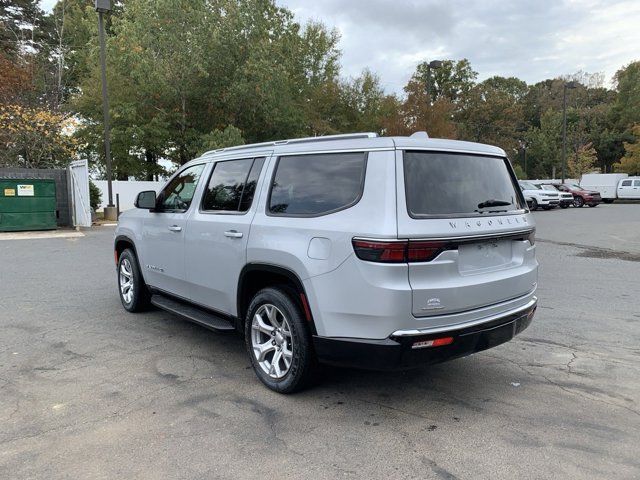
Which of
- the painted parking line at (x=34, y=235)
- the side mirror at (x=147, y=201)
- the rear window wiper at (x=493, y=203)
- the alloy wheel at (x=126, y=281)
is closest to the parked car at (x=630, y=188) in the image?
the painted parking line at (x=34, y=235)

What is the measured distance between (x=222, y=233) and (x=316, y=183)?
42.1 inches

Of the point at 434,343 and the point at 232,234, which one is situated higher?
the point at 232,234

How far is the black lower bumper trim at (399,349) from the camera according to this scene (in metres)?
3.15

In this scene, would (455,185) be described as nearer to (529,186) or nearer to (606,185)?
(529,186)

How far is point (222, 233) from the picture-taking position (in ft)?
14.1

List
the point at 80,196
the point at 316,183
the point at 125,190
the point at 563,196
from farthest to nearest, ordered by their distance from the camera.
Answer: the point at 563,196 → the point at 125,190 → the point at 80,196 → the point at 316,183

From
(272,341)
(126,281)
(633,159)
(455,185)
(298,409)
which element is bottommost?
(298,409)

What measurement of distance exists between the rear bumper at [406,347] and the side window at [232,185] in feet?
4.75

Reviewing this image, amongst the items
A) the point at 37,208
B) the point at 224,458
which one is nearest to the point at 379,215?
the point at 224,458

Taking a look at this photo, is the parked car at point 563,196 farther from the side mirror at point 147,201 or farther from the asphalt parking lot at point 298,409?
the side mirror at point 147,201

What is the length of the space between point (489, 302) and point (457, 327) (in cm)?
39

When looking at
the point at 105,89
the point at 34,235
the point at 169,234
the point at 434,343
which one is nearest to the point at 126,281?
the point at 169,234

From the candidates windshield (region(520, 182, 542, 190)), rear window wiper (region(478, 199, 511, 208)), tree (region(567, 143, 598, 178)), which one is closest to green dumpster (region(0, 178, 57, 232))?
rear window wiper (region(478, 199, 511, 208))

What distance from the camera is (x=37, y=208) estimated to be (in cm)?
1641
